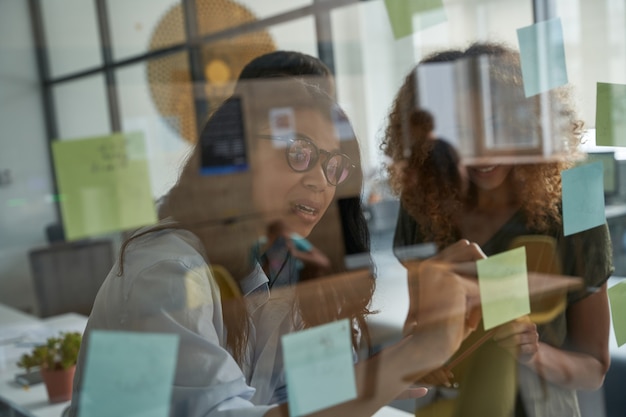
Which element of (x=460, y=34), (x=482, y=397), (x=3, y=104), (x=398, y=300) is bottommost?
(x=482, y=397)

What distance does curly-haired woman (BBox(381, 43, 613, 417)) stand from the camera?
94 centimetres

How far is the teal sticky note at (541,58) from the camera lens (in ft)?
3.04

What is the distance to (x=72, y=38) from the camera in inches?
181

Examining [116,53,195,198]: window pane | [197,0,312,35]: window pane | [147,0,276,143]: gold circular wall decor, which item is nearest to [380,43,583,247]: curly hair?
[197,0,312,35]: window pane

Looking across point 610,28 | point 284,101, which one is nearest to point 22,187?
point 610,28

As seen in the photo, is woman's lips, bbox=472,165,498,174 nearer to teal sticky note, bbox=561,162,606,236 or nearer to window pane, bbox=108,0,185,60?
teal sticky note, bbox=561,162,606,236

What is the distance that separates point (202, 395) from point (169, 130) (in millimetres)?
3648

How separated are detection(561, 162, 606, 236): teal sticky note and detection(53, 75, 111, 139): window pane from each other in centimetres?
403

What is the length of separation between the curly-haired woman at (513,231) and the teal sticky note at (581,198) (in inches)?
0.5

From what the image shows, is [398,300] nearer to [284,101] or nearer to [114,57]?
[284,101]

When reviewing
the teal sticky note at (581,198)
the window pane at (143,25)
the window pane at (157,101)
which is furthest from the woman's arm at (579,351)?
the window pane at (143,25)

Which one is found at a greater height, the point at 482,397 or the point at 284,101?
the point at 284,101

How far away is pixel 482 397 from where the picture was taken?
94cm

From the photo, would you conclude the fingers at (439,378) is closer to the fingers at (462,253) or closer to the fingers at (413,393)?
the fingers at (413,393)
